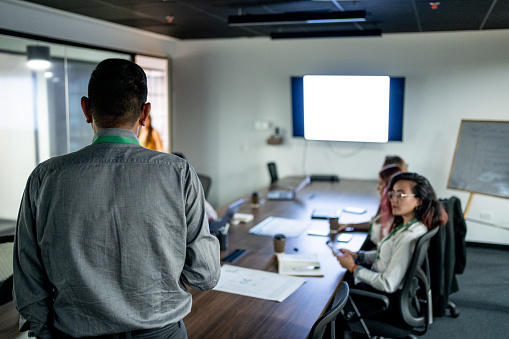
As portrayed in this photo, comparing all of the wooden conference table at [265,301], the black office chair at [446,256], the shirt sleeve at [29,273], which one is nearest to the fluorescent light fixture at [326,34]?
the wooden conference table at [265,301]

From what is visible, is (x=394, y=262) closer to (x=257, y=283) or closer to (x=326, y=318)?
(x=257, y=283)

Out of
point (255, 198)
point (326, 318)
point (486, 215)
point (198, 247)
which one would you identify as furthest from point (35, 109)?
point (486, 215)

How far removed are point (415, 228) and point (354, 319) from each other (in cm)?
60

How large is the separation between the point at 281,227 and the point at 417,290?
1017 mm

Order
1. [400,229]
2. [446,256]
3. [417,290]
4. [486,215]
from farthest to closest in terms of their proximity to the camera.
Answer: [486,215], [446,256], [417,290], [400,229]

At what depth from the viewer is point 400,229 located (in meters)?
2.70

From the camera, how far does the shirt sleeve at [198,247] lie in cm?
134

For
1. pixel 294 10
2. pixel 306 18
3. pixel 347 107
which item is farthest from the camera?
pixel 347 107

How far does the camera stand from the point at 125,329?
130 cm

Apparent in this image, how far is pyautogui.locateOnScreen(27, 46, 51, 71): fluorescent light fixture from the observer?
15.1 feet

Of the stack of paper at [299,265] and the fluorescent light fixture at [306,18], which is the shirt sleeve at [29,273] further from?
the fluorescent light fixture at [306,18]

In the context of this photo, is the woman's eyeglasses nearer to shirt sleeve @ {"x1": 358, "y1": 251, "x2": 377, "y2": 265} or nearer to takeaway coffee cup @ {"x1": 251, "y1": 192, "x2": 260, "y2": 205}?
shirt sleeve @ {"x1": 358, "y1": 251, "x2": 377, "y2": 265}

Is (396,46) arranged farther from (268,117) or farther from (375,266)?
(375,266)

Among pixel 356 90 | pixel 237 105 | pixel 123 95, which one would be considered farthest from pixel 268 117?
pixel 123 95
